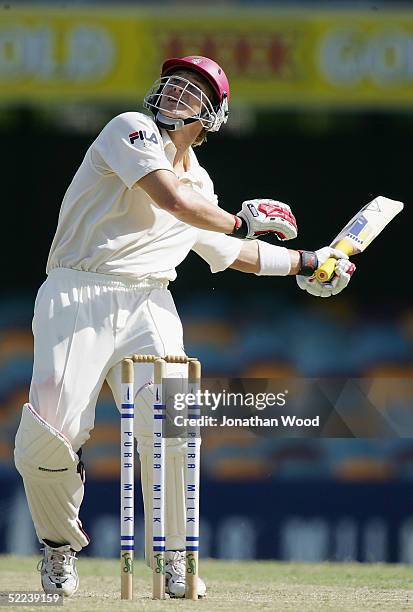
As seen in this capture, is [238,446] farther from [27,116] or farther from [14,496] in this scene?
[27,116]

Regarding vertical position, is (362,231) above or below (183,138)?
below

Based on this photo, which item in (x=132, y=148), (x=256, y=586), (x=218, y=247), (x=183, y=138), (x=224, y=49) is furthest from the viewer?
(x=224, y=49)

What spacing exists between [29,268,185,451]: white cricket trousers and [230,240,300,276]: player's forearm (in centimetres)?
42

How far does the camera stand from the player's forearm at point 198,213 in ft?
12.6

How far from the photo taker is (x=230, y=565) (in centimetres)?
572

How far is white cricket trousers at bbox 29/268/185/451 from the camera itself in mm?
3828

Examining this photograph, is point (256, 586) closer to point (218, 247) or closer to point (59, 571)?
point (59, 571)

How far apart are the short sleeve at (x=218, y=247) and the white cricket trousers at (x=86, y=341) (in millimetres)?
319

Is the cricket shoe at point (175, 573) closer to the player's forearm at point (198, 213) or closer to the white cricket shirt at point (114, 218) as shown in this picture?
the white cricket shirt at point (114, 218)

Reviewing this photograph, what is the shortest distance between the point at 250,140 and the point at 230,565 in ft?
5.63

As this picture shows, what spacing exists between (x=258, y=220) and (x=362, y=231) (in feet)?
1.45

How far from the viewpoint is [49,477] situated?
3.85 meters

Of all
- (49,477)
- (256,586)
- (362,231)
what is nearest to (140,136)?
(362,231)

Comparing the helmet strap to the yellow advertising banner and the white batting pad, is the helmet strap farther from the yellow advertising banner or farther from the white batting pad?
the yellow advertising banner
